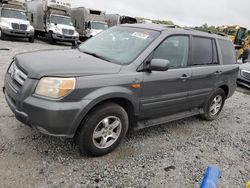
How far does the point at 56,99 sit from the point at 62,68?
39 cm

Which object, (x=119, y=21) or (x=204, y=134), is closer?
(x=204, y=134)

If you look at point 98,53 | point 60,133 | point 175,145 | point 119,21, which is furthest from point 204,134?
point 119,21

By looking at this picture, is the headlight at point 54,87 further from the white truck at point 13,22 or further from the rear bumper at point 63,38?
the rear bumper at point 63,38

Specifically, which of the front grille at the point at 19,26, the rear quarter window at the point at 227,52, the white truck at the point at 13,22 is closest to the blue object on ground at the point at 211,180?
the rear quarter window at the point at 227,52

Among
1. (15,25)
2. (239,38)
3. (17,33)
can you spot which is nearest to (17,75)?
(17,33)

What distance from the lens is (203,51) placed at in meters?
4.34

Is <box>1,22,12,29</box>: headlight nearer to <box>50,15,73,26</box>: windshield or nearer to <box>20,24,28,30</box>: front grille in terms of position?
<box>20,24,28,30</box>: front grille

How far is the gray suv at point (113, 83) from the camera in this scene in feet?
8.68

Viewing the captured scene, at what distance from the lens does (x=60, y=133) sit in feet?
8.89

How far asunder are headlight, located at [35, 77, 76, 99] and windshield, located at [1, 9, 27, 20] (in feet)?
49.6

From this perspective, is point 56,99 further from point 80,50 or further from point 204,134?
point 204,134

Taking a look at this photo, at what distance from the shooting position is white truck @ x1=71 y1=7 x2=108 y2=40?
18.9 metres

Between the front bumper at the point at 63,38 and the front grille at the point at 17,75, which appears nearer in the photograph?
the front grille at the point at 17,75

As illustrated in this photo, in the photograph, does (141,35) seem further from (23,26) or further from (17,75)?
(23,26)
